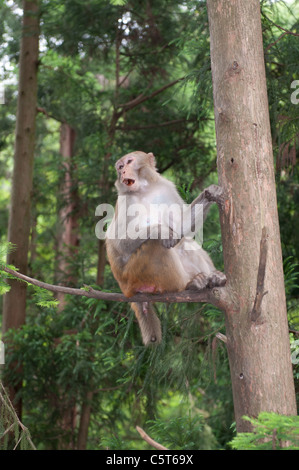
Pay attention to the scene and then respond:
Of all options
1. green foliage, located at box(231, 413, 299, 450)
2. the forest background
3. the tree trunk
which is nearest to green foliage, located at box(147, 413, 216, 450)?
the forest background

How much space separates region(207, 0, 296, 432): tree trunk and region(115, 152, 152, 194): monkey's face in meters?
0.97

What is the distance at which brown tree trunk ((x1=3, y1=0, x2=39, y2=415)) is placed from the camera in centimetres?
724

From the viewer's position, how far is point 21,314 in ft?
24.1

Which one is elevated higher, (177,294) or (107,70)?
(107,70)

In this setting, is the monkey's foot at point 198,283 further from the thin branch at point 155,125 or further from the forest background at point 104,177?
the thin branch at point 155,125

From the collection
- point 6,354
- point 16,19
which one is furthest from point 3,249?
point 16,19

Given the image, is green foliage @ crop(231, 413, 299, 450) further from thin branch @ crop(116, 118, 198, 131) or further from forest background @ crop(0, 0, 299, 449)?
thin branch @ crop(116, 118, 198, 131)

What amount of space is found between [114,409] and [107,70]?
590cm

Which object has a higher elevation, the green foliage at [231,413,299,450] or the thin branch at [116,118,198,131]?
the thin branch at [116,118,198,131]

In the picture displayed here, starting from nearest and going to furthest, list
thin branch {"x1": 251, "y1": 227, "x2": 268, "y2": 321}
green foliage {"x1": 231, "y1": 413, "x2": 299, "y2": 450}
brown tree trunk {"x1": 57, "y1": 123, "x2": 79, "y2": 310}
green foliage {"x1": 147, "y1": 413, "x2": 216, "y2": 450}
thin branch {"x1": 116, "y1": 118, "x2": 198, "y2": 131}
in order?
green foliage {"x1": 231, "y1": 413, "x2": 299, "y2": 450} < thin branch {"x1": 251, "y1": 227, "x2": 268, "y2": 321} < green foliage {"x1": 147, "y1": 413, "x2": 216, "y2": 450} < thin branch {"x1": 116, "y1": 118, "x2": 198, "y2": 131} < brown tree trunk {"x1": 57, "y1": 123, "x2": 79, "y2": 310}

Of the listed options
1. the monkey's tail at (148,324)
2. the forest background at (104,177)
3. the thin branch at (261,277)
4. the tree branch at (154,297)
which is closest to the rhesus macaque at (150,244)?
the monkey's tail at (148,324)

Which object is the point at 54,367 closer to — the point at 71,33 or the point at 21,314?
the point at 21,314

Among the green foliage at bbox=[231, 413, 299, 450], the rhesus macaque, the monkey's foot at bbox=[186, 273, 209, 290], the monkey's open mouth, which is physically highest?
the monkey's open mouth

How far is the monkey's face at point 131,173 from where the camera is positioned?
13.4 feet
